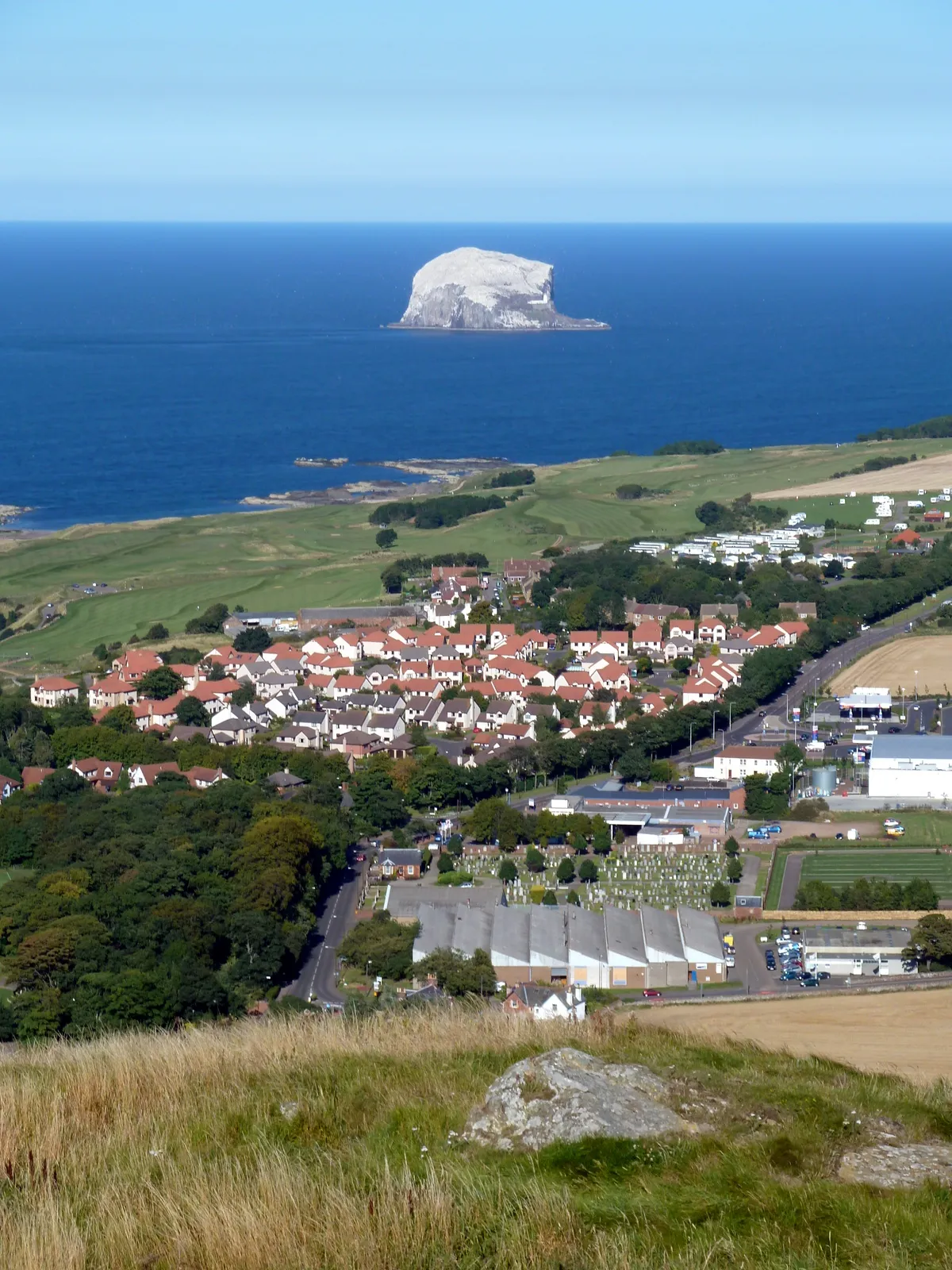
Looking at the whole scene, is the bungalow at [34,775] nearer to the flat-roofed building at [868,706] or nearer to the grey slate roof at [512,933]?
the grey slate roof at [512,933]

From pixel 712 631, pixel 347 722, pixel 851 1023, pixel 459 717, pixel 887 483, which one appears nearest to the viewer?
pixel 851 1023

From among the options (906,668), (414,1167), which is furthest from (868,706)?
(414,1167)

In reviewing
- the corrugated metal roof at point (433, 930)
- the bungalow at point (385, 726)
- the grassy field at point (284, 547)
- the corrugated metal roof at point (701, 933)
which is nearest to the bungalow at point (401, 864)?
the corrugated metal roof at point (433, 930)

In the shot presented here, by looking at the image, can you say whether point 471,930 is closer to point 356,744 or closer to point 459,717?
point 356,744

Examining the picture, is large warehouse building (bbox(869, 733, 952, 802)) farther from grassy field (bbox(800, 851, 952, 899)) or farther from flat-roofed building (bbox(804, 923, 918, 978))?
flat-roofed building (bbox(804, 923, 918, 978))

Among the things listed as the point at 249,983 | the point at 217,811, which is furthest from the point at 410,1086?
the point at 217,811

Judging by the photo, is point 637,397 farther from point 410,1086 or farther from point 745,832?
point 410,1086
